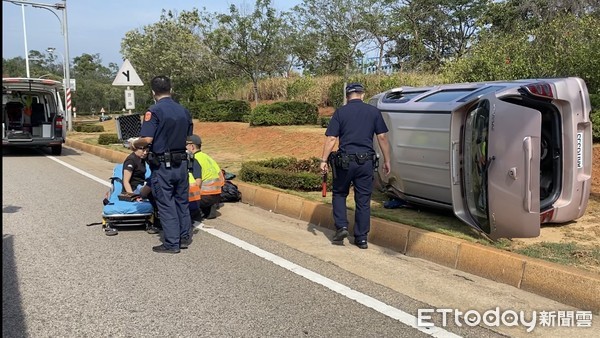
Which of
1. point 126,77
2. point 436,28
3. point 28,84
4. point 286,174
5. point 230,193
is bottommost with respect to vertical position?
point 230,193

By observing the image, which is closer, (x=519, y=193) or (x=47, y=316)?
(x=47, y=316)

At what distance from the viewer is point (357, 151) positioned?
17.4 ft

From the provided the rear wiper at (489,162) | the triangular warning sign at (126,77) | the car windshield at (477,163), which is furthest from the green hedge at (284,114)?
the rear wiper at (489,162)

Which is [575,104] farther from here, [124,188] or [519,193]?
[124,188]

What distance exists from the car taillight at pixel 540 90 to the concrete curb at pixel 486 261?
→ 5.18ft

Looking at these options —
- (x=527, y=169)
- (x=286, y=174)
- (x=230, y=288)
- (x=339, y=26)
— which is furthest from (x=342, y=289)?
(x=339, y=26)

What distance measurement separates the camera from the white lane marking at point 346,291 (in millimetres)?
3502

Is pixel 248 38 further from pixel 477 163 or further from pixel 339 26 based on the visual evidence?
pixel 477 163

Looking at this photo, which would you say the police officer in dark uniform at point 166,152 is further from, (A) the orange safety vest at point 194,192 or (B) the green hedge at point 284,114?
(B) the green hedge at point 284,114

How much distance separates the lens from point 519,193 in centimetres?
459

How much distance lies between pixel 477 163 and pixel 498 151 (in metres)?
0.37

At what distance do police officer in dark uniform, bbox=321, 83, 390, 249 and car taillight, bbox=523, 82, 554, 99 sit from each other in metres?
1.46

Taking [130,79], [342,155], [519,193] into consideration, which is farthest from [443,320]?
[130,79]

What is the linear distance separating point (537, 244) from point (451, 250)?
2.79 ft
